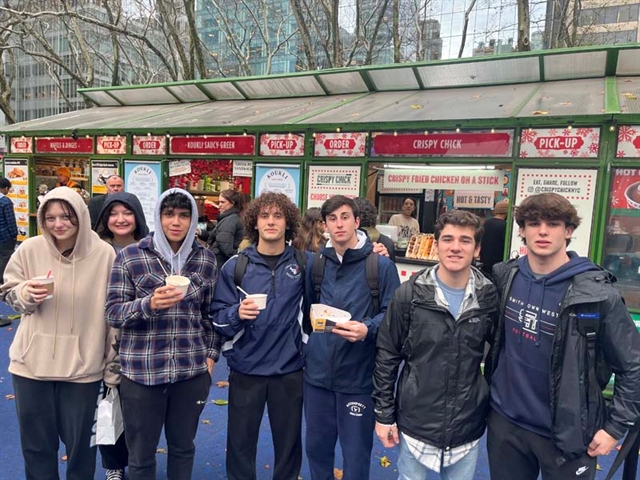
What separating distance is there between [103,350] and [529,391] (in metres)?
2.16

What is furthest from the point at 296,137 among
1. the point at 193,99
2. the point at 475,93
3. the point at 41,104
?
the point at 41,104

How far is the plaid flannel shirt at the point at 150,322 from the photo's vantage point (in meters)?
2.34

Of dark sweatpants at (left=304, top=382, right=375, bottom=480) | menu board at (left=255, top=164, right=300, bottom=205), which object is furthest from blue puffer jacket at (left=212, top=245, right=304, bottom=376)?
menu board at (left=255, top=164, right=300, bottom=205)

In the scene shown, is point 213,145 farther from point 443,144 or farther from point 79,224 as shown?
point 79,224

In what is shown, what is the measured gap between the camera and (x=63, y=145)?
945 cm

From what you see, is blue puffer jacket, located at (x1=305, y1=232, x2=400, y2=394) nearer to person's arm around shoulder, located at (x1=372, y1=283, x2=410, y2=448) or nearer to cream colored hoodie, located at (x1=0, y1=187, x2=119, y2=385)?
person's arm around shoulder, located at (x1=372, y1=283, x2=410, y2=448)

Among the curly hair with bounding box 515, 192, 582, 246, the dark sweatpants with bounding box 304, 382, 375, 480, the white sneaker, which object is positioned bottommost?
the white sneaker

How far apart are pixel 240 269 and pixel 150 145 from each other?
679cm

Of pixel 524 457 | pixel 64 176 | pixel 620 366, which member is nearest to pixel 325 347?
pixel 524 457

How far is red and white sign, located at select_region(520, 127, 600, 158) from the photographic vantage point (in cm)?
505

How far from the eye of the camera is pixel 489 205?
7242 mm

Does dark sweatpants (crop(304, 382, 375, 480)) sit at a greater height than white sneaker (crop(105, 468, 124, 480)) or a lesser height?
greater

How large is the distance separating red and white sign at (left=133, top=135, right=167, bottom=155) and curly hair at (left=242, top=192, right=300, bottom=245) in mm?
6314

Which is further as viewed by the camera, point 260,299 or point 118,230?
point 118,230
